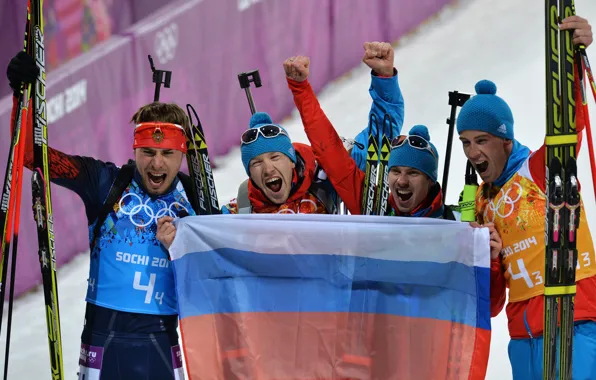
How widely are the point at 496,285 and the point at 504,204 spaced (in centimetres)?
30

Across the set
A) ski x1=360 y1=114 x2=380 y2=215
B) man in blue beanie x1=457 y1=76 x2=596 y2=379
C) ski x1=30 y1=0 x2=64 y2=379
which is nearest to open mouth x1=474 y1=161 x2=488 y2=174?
man in blue beanie x1=457 y1=76 x2=596 y2=379

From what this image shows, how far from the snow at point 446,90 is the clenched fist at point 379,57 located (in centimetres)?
215

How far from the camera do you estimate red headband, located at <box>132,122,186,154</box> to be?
13.2ft

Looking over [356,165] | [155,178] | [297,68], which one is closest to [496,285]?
[356,165]

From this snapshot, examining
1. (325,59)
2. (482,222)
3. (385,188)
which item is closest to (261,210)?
(385,188)

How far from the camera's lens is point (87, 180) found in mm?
4012

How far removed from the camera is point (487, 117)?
3.84 m

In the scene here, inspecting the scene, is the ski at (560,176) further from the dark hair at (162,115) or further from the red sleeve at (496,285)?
the dark hair at (162,115)

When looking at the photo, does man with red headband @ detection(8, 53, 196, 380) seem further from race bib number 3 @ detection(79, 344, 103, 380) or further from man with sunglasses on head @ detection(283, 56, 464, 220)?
man with sunglasses on head @ detection(283, 56, 464, 220)

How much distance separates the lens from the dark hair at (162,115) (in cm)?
413

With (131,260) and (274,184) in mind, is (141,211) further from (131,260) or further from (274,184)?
(274,184)

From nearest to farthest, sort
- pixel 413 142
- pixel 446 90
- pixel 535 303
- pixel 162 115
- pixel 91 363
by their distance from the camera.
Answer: pixel 535 303, pixel 91 363, pixel 162 115, pixel 413 142, pixel 446 90

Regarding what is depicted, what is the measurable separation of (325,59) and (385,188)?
13.2 ft

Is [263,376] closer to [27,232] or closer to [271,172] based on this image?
[271,172]
